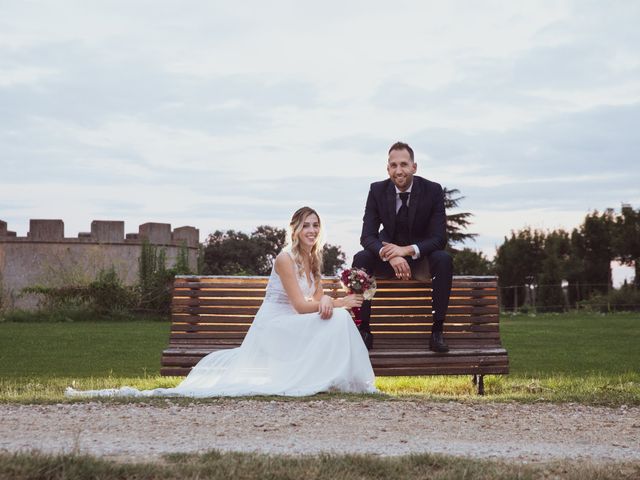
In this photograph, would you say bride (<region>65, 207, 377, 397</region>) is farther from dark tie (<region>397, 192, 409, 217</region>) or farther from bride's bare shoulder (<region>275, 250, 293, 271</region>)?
dark tie (<region>397, 192, 409, 217</region>)

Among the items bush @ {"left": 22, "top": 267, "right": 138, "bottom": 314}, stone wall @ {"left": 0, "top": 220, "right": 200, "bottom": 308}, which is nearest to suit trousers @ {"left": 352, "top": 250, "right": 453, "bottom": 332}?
bush @ {"left": 22, "top": 267, "right": 138, "bottom": 314}

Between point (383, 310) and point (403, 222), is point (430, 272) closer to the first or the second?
point (403, 222)

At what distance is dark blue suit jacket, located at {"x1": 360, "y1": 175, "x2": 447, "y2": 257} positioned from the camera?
7.64 metres

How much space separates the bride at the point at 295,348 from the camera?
6.53m

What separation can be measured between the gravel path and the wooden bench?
6.22 ft

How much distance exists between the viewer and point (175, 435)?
4.55 meters

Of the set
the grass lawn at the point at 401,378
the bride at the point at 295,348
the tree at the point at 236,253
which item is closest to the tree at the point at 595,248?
the tree at the point at 236,253

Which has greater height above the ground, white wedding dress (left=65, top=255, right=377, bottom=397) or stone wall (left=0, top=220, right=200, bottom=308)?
stone wall (left=0, top=220, right=200, bottom=308)

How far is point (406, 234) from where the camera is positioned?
7.76m

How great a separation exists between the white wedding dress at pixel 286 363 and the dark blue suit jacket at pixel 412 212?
101cm

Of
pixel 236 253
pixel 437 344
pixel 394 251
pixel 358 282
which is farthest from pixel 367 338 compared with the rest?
pixel 236 253

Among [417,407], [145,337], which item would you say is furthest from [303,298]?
[145,337]

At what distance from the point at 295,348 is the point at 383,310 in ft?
4.88

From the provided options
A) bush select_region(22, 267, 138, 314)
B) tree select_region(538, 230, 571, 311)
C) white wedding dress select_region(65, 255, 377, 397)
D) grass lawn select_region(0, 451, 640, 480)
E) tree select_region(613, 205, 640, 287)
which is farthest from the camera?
tree select_region(613, 205, 640, 287)
